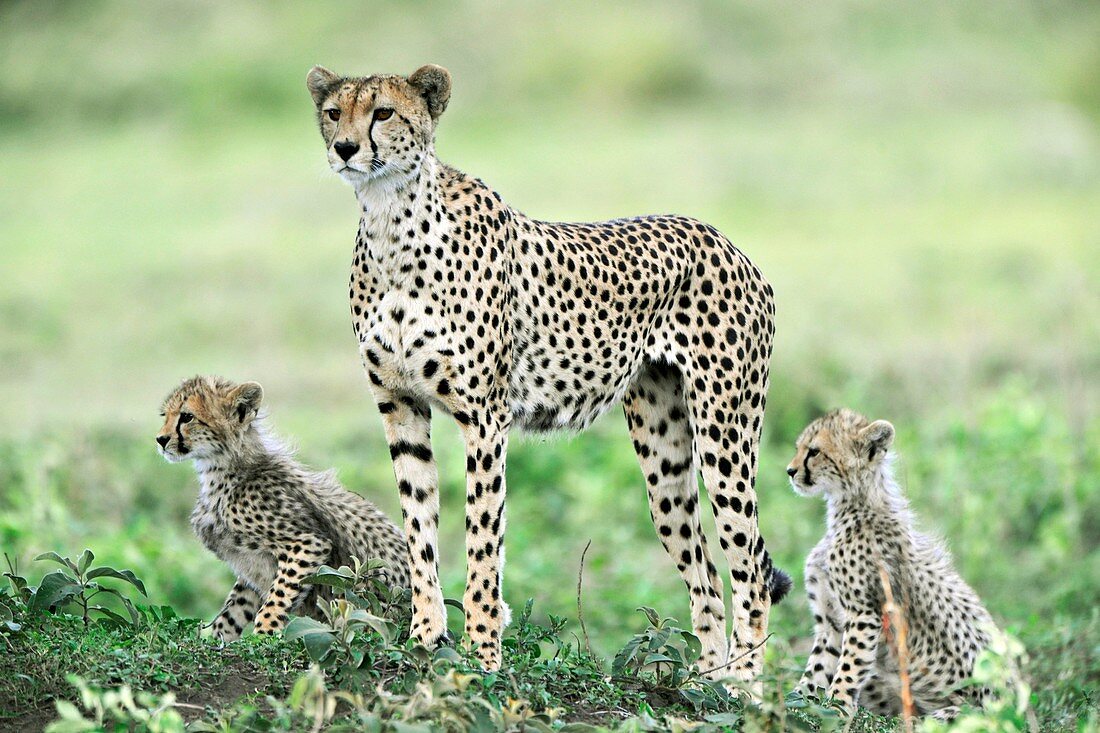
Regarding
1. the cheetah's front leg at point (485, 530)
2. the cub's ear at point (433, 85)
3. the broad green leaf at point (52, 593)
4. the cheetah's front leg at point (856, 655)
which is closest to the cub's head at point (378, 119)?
the cub's ear at point (433, 85)

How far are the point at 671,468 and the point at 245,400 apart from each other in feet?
5.34

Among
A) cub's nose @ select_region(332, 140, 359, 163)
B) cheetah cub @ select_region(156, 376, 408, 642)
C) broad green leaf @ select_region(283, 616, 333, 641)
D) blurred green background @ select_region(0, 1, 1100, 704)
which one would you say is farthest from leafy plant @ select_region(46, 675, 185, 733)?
blurred green background @ select_region(0, 1, 1100, 704)

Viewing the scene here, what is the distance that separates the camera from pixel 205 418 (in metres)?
5.54

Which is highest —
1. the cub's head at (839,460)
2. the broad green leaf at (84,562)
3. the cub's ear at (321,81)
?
the cub's ear at (321,81)

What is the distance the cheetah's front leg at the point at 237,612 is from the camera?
213 inches

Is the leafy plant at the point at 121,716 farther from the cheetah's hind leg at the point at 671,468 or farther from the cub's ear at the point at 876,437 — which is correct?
the cub's ear at the point at 876,437

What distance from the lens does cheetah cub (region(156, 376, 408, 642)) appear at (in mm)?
5379

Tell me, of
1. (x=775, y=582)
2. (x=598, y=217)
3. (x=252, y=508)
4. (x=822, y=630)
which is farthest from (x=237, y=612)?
(x=598, y=217)

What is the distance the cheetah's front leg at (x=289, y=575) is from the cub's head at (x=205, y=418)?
54cm

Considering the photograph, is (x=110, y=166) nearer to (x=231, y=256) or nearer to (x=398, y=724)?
(x=231, y=256)

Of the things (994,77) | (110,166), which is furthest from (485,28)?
(994,77)

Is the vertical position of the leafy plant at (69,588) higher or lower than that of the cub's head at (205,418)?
lower

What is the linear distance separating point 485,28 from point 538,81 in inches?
51.0

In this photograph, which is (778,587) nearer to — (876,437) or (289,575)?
(876,437)
